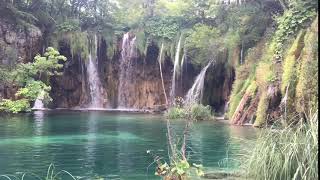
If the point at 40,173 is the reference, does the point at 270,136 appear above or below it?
above

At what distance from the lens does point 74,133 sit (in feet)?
64.9

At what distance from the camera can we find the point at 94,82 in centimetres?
3900

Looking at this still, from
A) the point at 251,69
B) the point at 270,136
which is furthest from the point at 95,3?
the point at 270,136

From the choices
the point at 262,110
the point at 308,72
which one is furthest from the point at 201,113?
the point at 308,72

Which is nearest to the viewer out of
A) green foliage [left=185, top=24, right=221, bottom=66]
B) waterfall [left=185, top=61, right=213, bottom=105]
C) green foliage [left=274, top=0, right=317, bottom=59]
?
green foliage [left=274, top=0, right=317, bottom=59]

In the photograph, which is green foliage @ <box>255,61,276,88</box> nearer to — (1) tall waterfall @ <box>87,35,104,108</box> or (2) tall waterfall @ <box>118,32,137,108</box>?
(2) tall waterfall @ <box>118,32,137,108</box>

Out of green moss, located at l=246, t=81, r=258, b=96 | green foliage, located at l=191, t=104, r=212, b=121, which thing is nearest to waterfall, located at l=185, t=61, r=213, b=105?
green foliage, located at l=191, t=104, r=212, b=121

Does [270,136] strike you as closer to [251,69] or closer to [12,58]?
[251,69]

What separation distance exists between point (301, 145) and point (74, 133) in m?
14.0

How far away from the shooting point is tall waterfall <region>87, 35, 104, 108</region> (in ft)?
126

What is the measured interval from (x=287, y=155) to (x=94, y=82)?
32.8 meters

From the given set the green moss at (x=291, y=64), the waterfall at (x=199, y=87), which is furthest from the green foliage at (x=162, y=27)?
the green moss at (x=291, y=64)

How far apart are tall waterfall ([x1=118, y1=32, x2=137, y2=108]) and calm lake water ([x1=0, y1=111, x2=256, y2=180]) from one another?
1497 cm

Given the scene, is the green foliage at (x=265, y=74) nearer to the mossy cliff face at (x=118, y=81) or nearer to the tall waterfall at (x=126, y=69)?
the mossy cliff face at (x=118, y=81)
